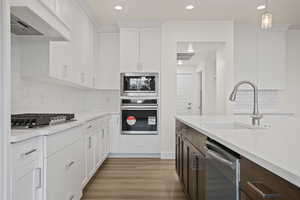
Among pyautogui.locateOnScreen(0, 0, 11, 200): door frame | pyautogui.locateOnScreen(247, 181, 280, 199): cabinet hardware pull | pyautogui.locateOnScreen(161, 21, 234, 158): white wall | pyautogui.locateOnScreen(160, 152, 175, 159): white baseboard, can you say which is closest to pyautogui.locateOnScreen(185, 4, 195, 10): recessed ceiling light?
pyautogui.locateOnScreen(161, 21, 234, 158): white wall

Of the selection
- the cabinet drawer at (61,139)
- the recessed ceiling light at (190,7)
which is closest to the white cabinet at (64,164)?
the cabinet drawer at (61,139)

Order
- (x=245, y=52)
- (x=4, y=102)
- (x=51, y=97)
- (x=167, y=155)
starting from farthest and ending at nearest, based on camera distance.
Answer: (x=245, y=52), (x=167, y=155), (x=51, y=97), (x=4, y=102)

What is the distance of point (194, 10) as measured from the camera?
13.9 ft

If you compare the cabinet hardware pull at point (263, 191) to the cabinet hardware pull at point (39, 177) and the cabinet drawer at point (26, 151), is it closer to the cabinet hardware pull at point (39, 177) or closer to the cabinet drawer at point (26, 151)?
the cabinet drawer at point (26, 151)

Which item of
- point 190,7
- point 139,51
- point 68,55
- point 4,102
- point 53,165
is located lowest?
point 53,165

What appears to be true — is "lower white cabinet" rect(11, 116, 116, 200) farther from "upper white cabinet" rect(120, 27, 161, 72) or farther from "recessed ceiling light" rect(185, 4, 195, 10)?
"recessed ceiling light" rect(185, 4, 195, 10)

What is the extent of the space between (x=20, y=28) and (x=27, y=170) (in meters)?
1.19

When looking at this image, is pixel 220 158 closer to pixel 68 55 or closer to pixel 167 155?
pixel 68 55

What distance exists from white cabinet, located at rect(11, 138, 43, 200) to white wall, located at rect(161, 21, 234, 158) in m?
3.28

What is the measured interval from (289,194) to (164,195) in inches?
91.7

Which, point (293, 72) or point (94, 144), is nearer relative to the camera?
point (94, 144)

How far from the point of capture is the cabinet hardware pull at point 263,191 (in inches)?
30.7

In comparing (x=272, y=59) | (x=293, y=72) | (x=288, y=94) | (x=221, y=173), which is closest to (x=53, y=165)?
(x=221, y=173)

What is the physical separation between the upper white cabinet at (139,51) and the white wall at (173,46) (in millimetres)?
168
